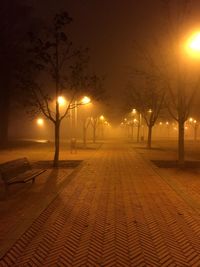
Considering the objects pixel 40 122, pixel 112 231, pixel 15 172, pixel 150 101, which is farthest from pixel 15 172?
pixel 40 122

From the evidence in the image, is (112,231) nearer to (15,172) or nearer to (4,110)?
(15,172)

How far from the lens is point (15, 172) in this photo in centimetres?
1217

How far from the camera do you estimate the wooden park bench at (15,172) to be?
11055 millimetres

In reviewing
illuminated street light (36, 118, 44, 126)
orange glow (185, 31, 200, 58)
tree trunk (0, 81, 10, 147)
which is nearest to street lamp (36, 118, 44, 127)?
illuminated street light (36, 118, 44, 126)

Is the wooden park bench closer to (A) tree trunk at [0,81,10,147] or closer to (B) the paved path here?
(B) the paved path

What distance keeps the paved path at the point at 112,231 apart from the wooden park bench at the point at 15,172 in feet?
4.79

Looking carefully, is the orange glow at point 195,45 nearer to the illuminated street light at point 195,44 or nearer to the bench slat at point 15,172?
the illuminated street light at point 195,44

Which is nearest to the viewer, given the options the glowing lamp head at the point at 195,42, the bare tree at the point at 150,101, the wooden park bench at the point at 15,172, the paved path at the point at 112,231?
the paved path at the point at 112,231

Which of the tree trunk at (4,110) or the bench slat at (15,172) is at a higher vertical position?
the tree trunk at (4,110)

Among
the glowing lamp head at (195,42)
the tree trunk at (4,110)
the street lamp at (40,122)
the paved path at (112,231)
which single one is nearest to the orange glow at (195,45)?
the glowing lamp head at (195,42)

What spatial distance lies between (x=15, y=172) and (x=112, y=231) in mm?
5507

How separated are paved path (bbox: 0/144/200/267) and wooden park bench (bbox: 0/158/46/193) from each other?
4.79 ft

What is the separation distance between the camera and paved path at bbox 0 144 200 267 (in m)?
6.07

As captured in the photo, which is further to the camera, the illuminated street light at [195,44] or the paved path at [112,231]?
the illuminated street light at [195,44]
